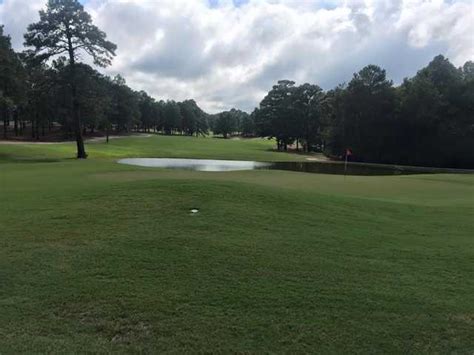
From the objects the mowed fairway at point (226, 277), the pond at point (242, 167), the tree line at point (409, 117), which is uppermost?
the tree line at point (409, 117)

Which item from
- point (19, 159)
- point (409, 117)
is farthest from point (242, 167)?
point (409, 117)

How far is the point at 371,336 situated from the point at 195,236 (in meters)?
4.14

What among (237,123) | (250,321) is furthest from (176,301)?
(237,123)

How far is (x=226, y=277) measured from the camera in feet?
22.0

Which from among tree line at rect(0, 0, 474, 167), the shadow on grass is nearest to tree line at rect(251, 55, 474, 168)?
tree line at rect(0, 0, 474, 167)

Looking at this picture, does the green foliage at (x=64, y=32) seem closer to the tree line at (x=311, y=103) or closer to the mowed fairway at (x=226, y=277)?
the tree line at (x=311, y=103)

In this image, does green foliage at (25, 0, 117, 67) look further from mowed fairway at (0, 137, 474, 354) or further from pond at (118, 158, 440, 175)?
mowed fairway at (0, 137, 474, 354)

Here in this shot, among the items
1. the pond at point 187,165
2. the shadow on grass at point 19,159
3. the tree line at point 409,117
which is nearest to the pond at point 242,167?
the pond at point 187,165

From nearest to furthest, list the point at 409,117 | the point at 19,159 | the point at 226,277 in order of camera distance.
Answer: the point at 226,277 < the point at 19,159 < the point at 409,117

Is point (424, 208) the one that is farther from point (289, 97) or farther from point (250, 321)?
point (289, 97)

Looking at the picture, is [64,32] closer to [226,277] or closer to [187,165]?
[187,165]

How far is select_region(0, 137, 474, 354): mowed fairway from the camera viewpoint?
5152 millimetres

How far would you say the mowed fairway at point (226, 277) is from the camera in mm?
5152

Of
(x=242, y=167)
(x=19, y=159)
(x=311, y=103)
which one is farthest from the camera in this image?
(x=311, y=103)
